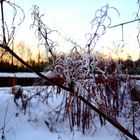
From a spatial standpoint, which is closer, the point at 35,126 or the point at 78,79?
the point at 78,79

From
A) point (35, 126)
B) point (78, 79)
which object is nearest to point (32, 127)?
point (35, 126)

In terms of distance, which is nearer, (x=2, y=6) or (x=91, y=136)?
(x=2, y=6)

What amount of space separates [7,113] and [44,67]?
0.86 metres

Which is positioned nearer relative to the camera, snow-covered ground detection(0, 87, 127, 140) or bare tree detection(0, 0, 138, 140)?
bare tree detection(0, 0, 138, 140)

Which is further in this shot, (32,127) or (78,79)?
(32,127)

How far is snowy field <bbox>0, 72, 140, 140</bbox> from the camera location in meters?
5.90

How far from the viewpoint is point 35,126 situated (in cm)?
610

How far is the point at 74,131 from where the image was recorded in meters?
6.12

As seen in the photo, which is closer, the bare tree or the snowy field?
the bare tree

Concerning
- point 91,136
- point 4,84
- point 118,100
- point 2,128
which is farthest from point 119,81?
point 4,84

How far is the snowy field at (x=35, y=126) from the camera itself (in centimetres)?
590

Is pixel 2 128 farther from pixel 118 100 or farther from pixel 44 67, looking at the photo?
pixel 118 100

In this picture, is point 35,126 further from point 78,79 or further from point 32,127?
point 78,79

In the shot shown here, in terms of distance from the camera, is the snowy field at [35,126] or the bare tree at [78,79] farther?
the snowy field at [35,126]
